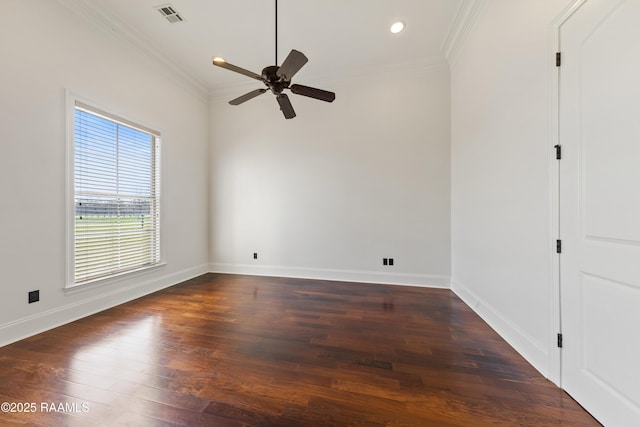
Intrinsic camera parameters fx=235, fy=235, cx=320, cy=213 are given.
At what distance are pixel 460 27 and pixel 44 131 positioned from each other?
454 cm

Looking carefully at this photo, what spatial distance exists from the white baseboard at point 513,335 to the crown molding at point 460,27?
3.08m

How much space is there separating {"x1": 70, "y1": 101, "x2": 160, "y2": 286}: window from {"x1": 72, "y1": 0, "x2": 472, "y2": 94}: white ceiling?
1.20m

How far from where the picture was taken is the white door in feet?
3.68

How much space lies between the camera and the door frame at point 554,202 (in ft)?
5.00

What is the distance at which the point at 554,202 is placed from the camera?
5.07 feet

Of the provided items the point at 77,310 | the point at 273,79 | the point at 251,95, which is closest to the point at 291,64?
the point at 273,79

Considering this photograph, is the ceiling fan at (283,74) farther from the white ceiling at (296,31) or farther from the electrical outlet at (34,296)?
the electrical outlet at (34,296)

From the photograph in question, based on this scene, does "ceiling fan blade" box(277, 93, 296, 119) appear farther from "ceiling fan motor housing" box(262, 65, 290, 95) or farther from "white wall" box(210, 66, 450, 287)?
"white wall" box(210, 66, 450, 287)

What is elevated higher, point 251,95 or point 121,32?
point 121,32

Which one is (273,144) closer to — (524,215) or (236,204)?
(236,204)

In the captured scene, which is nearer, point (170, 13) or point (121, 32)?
point (170, 13)

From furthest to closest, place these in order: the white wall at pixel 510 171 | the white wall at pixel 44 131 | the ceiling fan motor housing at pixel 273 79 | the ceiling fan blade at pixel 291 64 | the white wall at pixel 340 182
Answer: the white wall at pixel 340 182, the ceiling fan motor housing at pixel 273 79, the white wall at pixel 44 131, the ceiling fan blade at pixel 291 64, the white wall at pixel 510 171

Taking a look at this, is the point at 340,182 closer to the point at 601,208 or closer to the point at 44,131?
the point at 601,208

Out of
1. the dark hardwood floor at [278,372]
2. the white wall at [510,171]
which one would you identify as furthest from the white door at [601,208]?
the dark hardwood floor at [278,372]
